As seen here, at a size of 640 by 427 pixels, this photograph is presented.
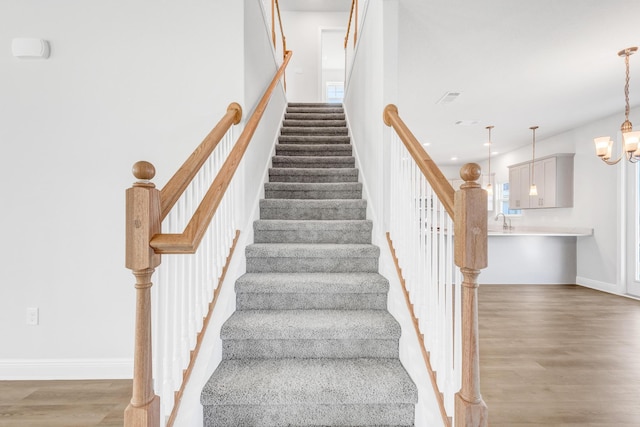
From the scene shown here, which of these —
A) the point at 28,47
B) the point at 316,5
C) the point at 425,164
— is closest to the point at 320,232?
the point at 425,164

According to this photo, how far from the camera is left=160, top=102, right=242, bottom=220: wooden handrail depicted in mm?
1110

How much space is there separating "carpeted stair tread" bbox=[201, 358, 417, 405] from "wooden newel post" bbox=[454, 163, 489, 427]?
1.24ft

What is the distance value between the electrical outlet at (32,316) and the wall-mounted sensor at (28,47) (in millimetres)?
1807

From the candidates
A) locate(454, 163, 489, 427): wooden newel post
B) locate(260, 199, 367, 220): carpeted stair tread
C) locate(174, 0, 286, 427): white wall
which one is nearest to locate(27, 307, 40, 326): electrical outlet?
locate(174, 0, 286, 427): white wall

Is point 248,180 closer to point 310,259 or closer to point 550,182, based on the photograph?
point 310,259

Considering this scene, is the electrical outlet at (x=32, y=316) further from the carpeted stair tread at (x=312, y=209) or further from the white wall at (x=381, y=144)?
the white wall at (x=381, y=144)

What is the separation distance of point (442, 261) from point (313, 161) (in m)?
2.35

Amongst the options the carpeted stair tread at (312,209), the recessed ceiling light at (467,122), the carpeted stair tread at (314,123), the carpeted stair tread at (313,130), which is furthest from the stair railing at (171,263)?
the recessed ceiling light at (467,122)

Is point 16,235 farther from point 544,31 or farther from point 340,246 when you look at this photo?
point 544,31

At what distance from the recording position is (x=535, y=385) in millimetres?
2088

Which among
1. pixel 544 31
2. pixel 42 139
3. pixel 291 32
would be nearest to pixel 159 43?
pixel 42 139

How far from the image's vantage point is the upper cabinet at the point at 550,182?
549 centimetres

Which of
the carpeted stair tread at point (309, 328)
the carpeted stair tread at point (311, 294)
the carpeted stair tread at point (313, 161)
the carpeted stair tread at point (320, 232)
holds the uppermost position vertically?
the carpeted stair tread at point (313, 161)

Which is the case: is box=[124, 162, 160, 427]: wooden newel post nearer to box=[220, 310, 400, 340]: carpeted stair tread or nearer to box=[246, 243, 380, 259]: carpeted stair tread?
box=[220, 310, 400, 340]: carpeted stair tread
